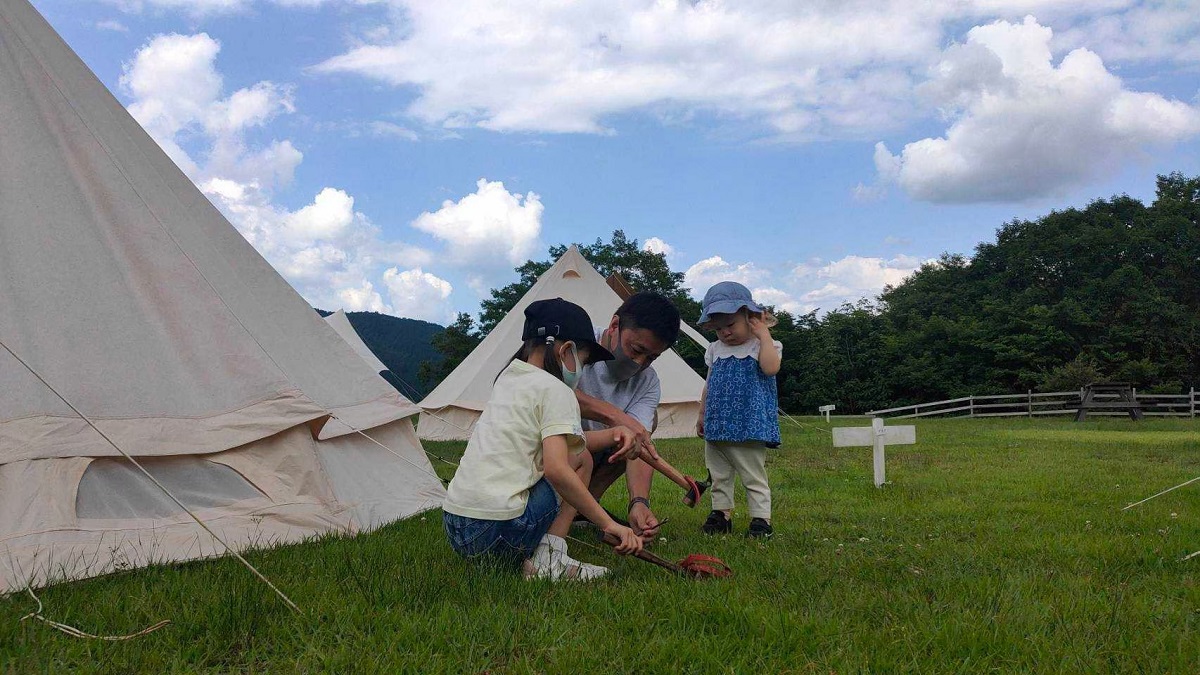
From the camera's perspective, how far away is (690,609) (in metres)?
2.34

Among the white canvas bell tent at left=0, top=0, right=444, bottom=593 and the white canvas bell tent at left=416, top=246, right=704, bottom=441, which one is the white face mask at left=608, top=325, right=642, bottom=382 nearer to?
the white canvas bell tent at left=0, top=0, right=444, bottom=593

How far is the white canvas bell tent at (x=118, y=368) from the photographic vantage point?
2918mm

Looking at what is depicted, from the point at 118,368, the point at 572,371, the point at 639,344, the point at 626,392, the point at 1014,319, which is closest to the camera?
the point at 572,371

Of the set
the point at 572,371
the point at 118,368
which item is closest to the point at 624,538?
the point at 572,371

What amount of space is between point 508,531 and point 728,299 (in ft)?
5.63

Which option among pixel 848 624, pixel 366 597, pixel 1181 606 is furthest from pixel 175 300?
pixel 1181 606

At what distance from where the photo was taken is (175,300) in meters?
3.59

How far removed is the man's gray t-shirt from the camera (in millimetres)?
3672

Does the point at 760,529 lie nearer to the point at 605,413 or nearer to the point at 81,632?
the point at 605,413

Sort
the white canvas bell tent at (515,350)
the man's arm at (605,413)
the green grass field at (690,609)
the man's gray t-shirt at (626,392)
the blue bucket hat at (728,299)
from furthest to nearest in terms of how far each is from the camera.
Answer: the white canvas bell tent at (515,350)
the blue bucket hat at (728,299)
the man's gray t-shirt at (626,392)
the man's arm at (605,413)
the green grass field at (690,609)

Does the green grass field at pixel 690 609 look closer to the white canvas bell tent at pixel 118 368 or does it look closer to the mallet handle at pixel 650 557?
the mallet handle at pixel 650 557

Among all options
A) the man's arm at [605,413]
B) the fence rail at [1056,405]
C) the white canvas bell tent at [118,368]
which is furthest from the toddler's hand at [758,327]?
the fence rail at [1056,405]

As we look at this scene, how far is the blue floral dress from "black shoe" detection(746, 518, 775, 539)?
1.17 ft

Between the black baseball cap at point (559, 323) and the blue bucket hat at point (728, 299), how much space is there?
1164 mm
